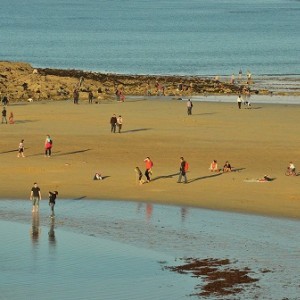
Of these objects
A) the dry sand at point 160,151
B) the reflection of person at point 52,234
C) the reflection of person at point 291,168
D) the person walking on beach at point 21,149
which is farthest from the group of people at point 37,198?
the reflection of person at point 291,168

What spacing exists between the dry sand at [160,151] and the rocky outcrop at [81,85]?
16.3ft

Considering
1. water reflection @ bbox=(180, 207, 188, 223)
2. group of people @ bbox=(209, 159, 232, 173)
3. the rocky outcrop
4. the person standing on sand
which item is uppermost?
the rocky outcrop

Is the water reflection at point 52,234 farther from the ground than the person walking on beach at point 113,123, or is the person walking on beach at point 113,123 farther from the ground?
the person walking on beach at point 113,123

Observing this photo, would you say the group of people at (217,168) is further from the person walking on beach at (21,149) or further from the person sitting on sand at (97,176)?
the person walking on beach at (21,149)

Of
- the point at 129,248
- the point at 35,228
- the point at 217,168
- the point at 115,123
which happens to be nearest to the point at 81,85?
the point at 115,123

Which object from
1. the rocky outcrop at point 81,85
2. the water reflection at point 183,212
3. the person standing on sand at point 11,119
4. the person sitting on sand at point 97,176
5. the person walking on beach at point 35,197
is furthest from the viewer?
the rocky outcrop at point 81,85

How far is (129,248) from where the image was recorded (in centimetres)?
3234

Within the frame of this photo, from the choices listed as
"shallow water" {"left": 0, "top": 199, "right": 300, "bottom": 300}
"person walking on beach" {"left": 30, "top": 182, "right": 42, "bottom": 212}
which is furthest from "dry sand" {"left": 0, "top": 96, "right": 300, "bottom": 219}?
"person walking on beach" {"left": 30, "top": 182, "right": 42, "bottom": 212}

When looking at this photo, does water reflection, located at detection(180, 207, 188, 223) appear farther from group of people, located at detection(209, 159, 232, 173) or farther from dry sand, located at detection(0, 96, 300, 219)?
group of people, located at detection(209, 159, 232, 173)

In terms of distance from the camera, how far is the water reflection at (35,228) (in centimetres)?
3384

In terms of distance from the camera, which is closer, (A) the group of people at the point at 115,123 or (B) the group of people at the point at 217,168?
(B) the group of people at the point at 217,168

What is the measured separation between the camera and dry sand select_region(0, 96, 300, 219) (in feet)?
135

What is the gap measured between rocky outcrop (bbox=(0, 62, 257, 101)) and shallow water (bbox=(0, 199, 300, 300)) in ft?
128

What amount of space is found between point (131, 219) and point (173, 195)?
455 cm
